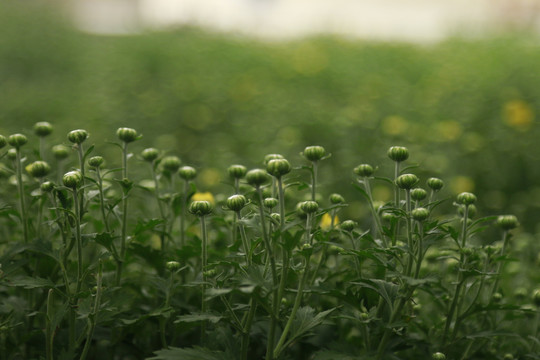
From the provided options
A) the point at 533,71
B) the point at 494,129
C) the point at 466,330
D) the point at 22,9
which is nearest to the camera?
the point at 466,330

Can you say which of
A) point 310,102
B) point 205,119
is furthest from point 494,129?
point 205,119

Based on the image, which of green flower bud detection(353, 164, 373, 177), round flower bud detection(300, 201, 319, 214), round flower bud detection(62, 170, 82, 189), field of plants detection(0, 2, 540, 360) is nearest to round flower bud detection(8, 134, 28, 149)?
field of plants detection(0, 2, 540, 360)

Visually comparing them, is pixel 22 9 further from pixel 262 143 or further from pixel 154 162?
pixel 154 162

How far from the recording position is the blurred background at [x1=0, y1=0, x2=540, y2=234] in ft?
13.9

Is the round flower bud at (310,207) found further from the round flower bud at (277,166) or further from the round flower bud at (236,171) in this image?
the round flower bud at (236,171)

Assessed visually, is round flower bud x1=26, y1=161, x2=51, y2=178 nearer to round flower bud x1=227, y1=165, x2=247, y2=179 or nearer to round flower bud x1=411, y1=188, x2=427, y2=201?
round flower bud x1=227, y1=165, x2=247, y2=179

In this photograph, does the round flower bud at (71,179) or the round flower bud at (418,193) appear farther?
the round flower bud at (418,193)

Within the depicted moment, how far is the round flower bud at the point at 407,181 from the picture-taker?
4.27 ft

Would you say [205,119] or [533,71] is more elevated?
[533,71]


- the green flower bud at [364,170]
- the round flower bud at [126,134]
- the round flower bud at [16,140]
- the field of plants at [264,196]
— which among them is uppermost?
the round flower bud at [126,134]

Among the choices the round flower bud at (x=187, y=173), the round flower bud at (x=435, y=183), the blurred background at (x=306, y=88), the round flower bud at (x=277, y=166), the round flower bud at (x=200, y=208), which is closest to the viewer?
the round flower bud at (x=277, y=166)

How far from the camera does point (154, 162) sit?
161 cm

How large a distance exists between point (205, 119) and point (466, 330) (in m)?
3.93

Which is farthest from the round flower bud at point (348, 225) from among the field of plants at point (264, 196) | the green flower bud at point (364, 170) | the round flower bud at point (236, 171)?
the round flower bud at point (236, 171)
